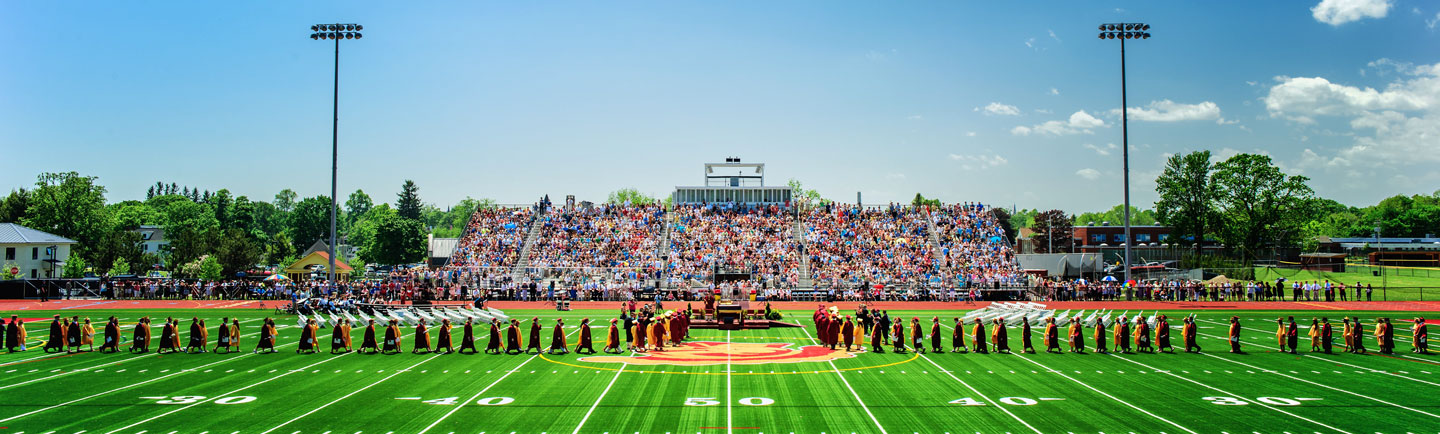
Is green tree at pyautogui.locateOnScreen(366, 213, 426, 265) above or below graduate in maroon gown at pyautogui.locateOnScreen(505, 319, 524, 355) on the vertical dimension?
above

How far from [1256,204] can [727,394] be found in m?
62.6

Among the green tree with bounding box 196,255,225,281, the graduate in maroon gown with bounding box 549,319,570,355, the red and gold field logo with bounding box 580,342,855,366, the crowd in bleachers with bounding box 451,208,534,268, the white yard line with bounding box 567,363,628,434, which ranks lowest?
the white yard line with bounding box 567,363,628,434

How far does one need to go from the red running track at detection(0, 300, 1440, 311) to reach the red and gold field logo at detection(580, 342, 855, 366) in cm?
1487

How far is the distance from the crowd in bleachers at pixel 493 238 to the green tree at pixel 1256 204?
169 feet

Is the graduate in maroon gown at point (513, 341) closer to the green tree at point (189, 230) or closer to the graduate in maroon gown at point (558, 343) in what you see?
the graduate in maroon gown at point (558, 343)

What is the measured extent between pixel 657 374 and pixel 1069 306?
1156 inches

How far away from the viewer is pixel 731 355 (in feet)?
75.2

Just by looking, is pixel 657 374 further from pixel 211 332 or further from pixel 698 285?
pixel 698 285

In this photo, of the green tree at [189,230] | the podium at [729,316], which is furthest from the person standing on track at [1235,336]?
the green tree at [189,230]

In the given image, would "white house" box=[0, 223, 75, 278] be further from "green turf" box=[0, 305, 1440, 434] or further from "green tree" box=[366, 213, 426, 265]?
"green turf" box=[0, 305, 1440, 434]

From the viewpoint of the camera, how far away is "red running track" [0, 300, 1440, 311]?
4131 centimetres

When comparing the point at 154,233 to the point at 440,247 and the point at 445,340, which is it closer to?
the point at 440,247

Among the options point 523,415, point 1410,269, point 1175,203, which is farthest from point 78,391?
point 1410,269

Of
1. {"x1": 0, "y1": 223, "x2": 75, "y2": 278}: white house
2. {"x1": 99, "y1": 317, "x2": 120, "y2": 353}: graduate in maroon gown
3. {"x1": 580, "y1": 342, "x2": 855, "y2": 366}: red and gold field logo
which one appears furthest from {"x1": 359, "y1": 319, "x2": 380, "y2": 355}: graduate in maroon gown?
{"x1": 0, "y1": 223, "x2": 75, "y2": 278}: white house
